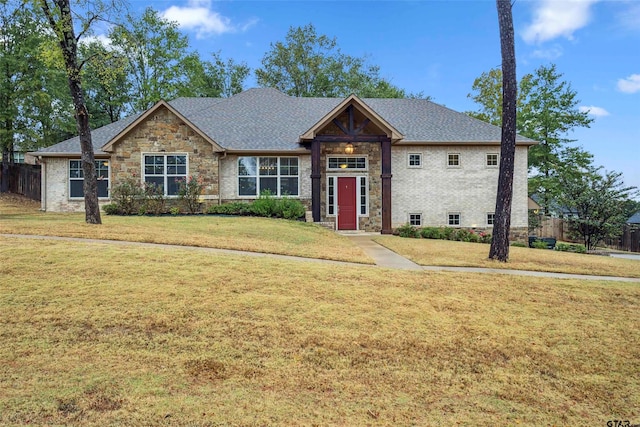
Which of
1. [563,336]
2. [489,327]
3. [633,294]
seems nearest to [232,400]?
[489,327]

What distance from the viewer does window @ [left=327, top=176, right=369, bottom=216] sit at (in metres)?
18.8

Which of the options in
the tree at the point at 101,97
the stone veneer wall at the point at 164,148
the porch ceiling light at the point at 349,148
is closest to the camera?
the stone veneer wall at the point at 164,148

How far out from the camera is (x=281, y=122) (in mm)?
21281

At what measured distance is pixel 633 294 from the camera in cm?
745

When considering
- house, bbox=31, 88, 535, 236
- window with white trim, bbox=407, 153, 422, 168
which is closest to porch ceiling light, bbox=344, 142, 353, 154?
house, bbox=31, 88, 535, 236

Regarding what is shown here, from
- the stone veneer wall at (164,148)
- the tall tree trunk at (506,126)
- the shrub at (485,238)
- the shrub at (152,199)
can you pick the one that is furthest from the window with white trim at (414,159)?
the shrub at (152,199)

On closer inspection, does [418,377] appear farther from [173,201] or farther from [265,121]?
[265,121]

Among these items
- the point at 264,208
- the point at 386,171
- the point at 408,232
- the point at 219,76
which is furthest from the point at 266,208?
the point at 219,76

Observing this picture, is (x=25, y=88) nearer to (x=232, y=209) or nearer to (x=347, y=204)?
(x=232, y=209)

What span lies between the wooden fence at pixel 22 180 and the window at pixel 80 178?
9.02 meters

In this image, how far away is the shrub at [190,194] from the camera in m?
17.7

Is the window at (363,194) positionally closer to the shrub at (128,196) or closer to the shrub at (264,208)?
the shrub at (264,208)

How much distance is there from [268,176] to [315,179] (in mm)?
2692

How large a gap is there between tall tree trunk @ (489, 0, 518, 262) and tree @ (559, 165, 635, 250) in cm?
1238
